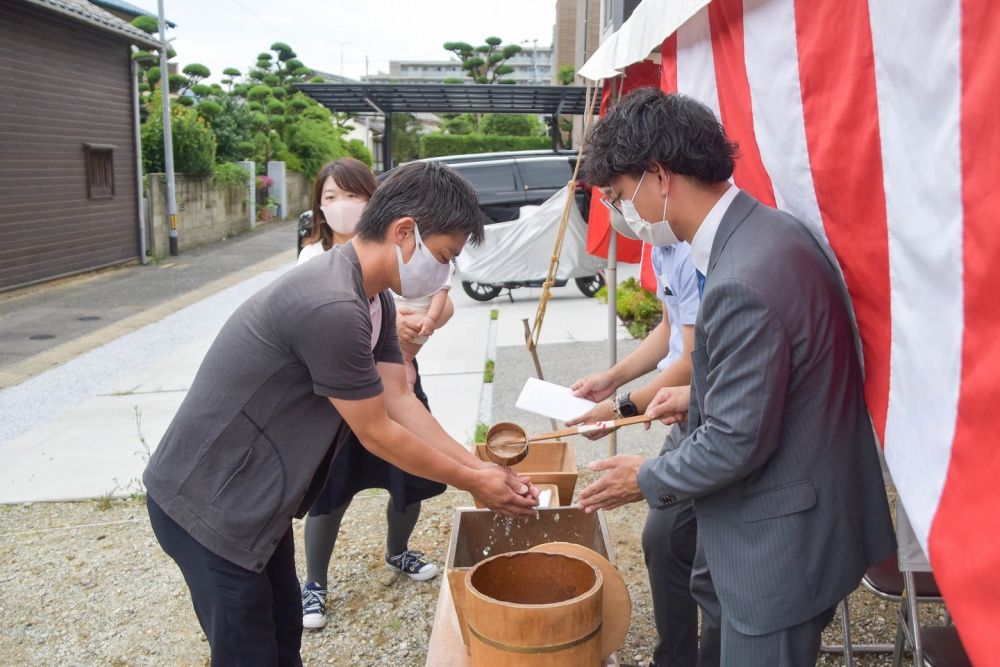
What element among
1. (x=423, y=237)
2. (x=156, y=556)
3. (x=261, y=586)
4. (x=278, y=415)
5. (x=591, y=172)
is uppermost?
(x=591, y=172)

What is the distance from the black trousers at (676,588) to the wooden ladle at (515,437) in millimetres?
292

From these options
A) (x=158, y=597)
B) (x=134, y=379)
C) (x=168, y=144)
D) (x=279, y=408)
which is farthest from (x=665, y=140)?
(x=168, y=144)

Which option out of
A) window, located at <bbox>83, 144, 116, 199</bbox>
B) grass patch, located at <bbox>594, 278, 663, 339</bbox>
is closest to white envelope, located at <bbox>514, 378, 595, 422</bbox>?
grass patch, located at <bbox>594, 278, 663, 339</bbox>

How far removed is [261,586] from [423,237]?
Result: 1.00 metres

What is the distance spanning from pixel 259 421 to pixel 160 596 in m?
2.13

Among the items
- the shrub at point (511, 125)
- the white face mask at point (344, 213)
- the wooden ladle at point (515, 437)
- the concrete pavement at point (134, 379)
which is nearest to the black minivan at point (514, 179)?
the concrete pavement at point (134, 379)

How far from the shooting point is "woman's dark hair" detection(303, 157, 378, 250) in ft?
11.5

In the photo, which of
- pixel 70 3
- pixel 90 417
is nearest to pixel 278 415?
pixel 90 417

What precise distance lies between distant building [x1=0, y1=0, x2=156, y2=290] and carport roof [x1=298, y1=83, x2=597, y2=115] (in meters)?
4.25

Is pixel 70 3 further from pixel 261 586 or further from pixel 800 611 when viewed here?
pixel 800 611

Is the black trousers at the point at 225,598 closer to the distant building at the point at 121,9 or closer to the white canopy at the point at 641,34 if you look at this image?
the white canopy at the point at 641,34

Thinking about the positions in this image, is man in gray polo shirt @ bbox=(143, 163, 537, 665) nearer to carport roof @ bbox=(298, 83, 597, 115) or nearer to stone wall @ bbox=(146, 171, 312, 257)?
carport roof @ bbox=(298, 83, 597, 115)

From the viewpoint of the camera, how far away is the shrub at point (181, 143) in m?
17.9

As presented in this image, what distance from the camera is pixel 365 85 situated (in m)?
12.9
